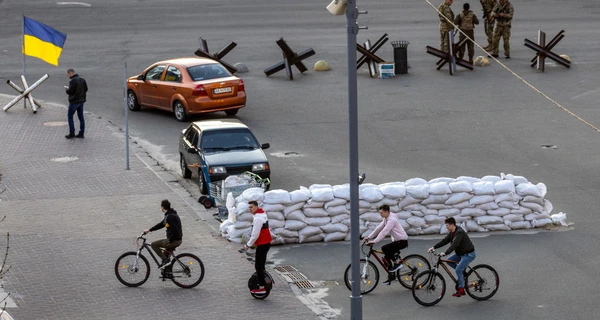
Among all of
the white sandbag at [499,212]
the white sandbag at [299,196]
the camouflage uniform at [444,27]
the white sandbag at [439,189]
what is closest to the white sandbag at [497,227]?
the white sandbag at [499,212]

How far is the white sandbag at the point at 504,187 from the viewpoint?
20312 mm

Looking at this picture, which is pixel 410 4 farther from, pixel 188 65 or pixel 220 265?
pixel 220 265

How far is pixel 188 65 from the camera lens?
2881cm

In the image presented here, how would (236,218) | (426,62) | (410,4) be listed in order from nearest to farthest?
1. (236,218)
2. (426,62)
3. (410,4)

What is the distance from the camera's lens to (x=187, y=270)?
667 inches

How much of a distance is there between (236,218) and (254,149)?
3.80 metres

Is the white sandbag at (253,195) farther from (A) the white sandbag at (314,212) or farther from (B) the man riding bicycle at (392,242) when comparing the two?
(B) the man riding bicycle at (392,242)

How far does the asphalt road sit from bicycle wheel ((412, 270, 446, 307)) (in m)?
0.21

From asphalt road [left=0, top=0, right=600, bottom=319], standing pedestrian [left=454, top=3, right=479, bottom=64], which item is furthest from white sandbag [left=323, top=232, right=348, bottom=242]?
standing pedestrian [left=454, top=3, right=479, bottom=64]

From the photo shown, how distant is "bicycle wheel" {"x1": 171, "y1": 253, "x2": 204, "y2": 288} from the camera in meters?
17.0

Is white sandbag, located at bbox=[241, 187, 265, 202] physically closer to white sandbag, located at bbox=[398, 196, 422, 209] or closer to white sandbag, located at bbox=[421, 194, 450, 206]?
white sandbag, located at bbox=[398, 196, 422, 209]

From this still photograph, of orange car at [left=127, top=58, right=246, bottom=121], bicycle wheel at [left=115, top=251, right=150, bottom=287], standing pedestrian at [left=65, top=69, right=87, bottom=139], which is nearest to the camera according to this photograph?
bicycle wheel at [left=115, top=251, right=150, bottom=287]

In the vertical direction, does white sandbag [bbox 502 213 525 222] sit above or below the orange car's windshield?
below

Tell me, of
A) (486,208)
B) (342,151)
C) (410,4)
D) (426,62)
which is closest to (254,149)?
(342,151)
